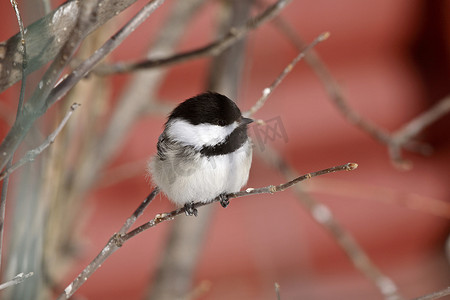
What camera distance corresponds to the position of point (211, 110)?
1312mm

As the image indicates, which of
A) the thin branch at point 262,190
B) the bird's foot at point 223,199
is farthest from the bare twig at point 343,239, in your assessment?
the thin branch at point 262,190

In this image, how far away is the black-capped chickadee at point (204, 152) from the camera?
1.32 metres

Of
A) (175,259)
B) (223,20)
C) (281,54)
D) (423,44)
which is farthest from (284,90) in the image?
(175,259)

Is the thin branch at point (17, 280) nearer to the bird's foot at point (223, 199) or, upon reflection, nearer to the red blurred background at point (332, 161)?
the bird's foot at point (223, 199)

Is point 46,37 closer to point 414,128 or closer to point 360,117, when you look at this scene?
point 360,117

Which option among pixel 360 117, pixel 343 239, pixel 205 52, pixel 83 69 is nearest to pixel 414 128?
pixel 360 117

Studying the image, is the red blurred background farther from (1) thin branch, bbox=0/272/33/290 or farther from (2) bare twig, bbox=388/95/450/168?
(1) thin branch, bbox=0/272/33/290

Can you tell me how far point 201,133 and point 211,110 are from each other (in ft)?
0.27

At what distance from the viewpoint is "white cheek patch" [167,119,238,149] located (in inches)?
53.1

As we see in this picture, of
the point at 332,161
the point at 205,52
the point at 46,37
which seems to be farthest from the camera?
the point at 332,161

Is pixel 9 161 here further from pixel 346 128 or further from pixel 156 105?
pixel 346 128

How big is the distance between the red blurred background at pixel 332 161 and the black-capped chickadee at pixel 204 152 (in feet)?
4.92

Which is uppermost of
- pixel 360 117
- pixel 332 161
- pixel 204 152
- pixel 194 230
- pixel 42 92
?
pixel 332 161

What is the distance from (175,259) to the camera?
1962 millimetres
